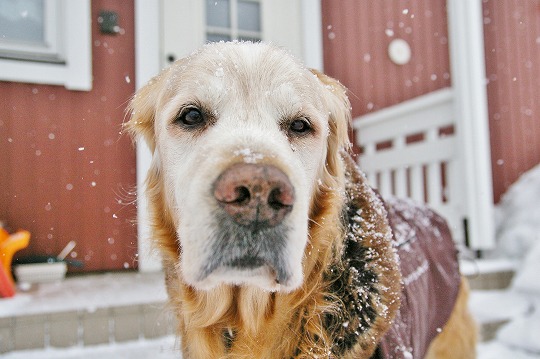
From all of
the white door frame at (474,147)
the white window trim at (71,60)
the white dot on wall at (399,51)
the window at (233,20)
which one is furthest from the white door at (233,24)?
the white door frame at (474,147)

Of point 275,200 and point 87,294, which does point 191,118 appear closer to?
point 275,200

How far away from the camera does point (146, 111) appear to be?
180 cm

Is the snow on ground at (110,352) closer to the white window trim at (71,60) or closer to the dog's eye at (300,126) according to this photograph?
the dog's eye at (300,126)

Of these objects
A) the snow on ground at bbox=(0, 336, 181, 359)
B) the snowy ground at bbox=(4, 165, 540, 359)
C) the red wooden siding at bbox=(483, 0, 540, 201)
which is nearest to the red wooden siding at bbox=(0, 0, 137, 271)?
the snowy ground at bbox=(4, 165, 540, 359)

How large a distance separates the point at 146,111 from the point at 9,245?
196 cm

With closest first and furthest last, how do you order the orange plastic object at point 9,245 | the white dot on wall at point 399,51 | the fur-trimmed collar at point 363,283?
the fur-trimmed collar at point 363,283 → the orange plastic object at point 9,245 → the white dot on wall at point 399,51

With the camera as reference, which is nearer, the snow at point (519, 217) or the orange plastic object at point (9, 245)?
the orange plastic object at point (9, 245)

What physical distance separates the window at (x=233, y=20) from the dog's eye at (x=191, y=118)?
2.92 m

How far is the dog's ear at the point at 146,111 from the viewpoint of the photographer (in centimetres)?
177

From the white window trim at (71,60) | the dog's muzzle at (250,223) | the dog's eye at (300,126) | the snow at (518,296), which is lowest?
the snow at (518,296)

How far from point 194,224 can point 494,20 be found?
6151 mm

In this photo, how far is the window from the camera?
4242 mm

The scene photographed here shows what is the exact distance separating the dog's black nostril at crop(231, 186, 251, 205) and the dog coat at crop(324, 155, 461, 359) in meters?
0.53

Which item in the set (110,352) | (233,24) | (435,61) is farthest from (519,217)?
(110,352)
